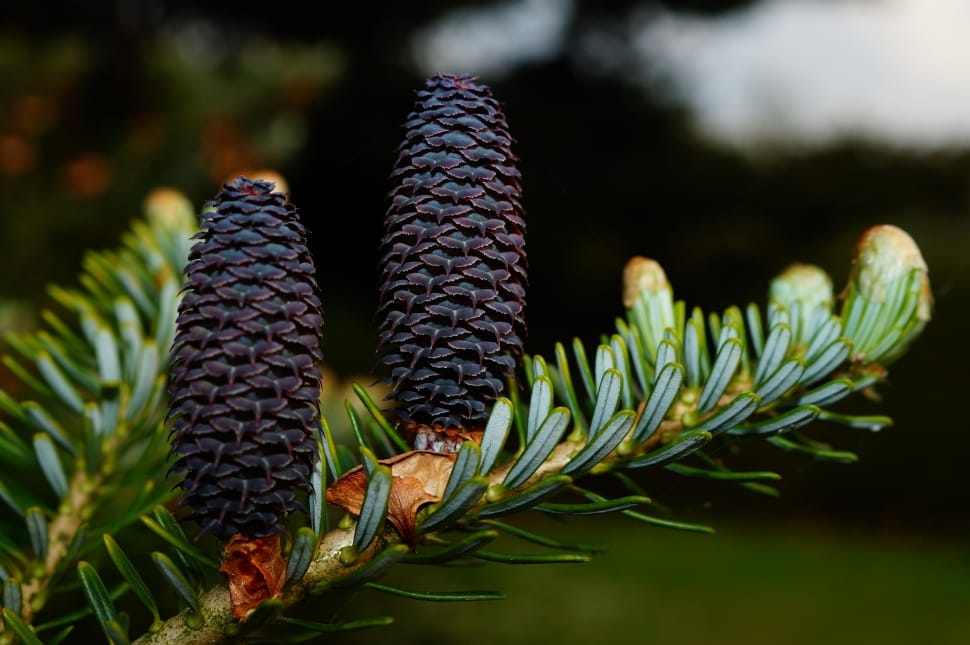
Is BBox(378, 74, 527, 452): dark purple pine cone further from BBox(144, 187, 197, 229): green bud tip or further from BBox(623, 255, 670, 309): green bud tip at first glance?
BBox(144, 187, 197, 229): green bud tip

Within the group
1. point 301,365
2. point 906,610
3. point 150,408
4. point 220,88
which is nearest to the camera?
point 301,365

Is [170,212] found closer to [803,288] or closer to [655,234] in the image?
[803,288]

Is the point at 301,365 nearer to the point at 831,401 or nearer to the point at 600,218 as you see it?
the point at 831,401

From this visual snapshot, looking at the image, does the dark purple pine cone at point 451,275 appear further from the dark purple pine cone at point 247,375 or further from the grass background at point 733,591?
the grass background at point 733,591

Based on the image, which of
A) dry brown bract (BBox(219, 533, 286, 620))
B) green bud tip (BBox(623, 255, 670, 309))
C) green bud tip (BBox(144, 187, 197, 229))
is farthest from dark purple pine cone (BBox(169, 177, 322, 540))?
green bud tip (BBox(144, 187, 197, 229))

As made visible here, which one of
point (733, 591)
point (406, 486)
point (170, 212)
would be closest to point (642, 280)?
point (406, 486)

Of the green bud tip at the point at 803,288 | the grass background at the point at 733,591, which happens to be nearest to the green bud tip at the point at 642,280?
the green bud tip at the point at 803,288

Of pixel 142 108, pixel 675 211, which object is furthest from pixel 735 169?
pixel 142 108
